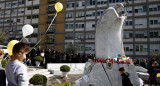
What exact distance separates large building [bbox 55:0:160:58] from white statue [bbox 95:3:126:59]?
20.3 metres

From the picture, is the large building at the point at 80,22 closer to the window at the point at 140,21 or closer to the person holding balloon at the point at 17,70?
the window at the point at 140,21

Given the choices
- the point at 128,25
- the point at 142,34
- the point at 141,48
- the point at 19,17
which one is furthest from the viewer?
the point at 19,17

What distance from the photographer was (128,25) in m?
29.1

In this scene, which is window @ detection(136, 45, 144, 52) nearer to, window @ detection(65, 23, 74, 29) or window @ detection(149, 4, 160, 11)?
window @ detection(149, 4, 160, 11)

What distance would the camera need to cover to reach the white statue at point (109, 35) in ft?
21.8

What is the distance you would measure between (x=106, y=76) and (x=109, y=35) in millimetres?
2075

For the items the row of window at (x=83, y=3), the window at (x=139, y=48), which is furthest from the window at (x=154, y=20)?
the row of window at (x=83, y=3)

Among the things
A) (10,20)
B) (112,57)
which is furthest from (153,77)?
(10,20)

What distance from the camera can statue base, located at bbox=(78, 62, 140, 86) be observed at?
5.89 meters

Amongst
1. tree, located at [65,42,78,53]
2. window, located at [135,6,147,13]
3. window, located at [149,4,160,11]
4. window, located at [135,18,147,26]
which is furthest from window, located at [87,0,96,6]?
window, located at [149,4,160,11]

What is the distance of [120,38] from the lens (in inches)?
280

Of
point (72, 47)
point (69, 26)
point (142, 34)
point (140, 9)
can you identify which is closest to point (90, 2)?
point (69, 26)

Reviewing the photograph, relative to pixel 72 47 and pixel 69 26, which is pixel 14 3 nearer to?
pixel 69 26

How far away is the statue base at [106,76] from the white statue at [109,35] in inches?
29.9
